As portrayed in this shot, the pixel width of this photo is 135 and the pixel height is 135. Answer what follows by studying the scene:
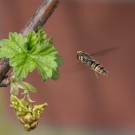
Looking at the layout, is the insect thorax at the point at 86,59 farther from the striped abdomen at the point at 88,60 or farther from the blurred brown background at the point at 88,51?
the blurred brown background at the point at 88,51

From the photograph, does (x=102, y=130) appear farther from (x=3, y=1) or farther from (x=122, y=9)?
(x=3, y=1)

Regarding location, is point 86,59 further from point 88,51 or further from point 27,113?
point 88,51

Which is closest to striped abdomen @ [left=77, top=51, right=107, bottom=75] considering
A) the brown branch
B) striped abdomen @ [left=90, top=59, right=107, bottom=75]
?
striped abdomen @ [left=90, top=59, right=107, bottom=75]

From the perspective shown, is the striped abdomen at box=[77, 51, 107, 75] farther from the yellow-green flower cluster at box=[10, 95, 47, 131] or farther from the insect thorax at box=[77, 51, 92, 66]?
the yellow-green flower cluster at box=[10, 95, 47, 131]

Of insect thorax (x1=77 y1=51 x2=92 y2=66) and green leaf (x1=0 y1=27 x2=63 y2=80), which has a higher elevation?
insect thorax (x1=77 y1=51 x2=92 y2=66)

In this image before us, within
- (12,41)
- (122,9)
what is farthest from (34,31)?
(122,9)

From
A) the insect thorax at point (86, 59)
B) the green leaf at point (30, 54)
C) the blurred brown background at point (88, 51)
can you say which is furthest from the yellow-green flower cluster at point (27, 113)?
the blurred brown background at point (88, 51)
